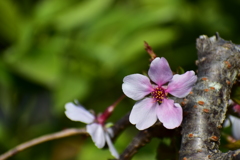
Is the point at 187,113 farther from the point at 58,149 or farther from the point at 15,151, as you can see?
the point at 58,149

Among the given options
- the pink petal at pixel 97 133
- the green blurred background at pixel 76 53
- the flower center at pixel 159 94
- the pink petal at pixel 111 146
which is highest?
the flower center at pixel 159 94

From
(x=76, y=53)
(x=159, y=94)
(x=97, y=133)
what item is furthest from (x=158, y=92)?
(x=76, y=53)

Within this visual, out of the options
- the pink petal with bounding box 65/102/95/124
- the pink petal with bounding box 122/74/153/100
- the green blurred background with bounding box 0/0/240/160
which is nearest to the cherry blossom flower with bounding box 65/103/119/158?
the pink petal with bounding box 65/102/95/124

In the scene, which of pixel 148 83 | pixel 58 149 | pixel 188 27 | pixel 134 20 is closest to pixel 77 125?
pixel 58 149

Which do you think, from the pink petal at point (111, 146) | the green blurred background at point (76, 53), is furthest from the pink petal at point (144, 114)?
the green blurred background at point (76, 53)

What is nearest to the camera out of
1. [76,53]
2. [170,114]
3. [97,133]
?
[170,114]

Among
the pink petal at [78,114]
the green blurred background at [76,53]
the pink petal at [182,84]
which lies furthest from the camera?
the green blurred background at [76,53]

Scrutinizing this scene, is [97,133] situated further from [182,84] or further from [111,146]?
[182,84]

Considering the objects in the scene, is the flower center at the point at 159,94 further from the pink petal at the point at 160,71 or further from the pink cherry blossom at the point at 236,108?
the pink cherry blossom at the point at 236,108

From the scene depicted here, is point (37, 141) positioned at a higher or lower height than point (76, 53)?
higher
